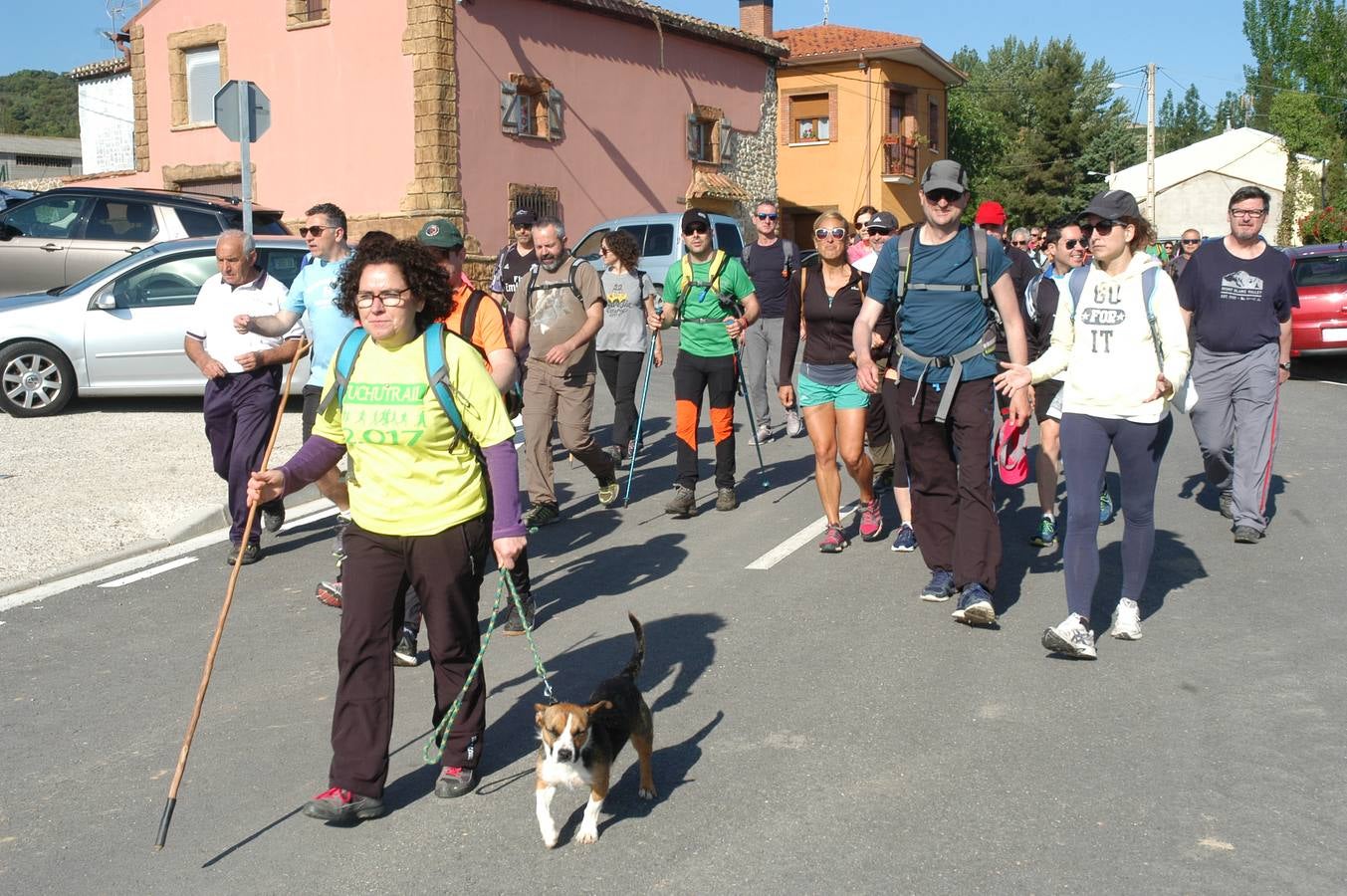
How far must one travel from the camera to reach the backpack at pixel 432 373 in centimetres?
445

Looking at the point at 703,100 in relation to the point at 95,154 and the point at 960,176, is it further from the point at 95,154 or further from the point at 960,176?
the point at 960,176

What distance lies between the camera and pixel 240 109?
40.4ft

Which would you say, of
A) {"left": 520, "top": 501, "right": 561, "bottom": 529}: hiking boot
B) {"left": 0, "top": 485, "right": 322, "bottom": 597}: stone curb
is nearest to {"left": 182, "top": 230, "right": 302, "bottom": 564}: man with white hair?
{"left": 0, "top": 485, "right": 322, "bottom": 597}: stone curb

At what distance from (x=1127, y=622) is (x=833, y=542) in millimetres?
2162

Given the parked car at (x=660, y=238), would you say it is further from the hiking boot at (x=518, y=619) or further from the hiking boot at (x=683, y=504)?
the hiking boot at (x=518, y=619)

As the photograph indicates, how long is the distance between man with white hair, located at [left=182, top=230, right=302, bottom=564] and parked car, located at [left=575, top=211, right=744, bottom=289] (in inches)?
593

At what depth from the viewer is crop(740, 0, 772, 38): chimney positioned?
128 feet

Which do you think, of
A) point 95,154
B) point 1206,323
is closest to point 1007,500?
point 1206,323

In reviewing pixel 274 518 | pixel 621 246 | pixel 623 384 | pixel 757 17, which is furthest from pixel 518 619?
pixel 757 17

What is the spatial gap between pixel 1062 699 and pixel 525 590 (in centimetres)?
257

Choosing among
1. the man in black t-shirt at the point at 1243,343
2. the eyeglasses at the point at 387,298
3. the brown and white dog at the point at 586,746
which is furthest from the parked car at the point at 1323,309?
the eyeglasses at the point at 387,298

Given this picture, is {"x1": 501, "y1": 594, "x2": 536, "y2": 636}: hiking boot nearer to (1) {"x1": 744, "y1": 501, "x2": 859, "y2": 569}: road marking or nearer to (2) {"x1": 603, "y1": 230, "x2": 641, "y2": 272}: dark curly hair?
(1) {"x1": 744, "y1": 501, "x2": 859, "y2": 569}: road marking

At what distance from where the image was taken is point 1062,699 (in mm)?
5434

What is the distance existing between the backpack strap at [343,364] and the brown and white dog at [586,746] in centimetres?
127
